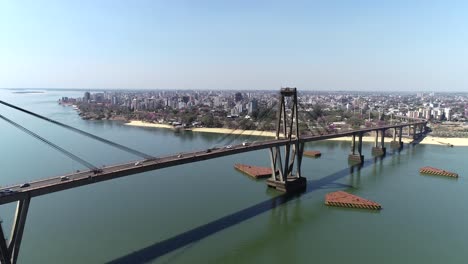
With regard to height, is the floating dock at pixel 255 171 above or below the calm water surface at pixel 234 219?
above

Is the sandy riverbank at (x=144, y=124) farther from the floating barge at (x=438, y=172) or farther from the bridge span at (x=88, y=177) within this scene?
the bridge span at (x=88, y=177)

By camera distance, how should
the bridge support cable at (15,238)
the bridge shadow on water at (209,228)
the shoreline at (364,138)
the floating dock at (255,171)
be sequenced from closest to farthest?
1. the bridge support cable at (15,238)
2. the bridge shadow on water at (209,228)
3. the floating dock at (255,171)
4. the shoreline at (364,138)

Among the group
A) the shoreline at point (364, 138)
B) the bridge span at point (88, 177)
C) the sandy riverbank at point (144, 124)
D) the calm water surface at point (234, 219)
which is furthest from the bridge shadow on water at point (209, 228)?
the sandy riverbank at point (144, 124)

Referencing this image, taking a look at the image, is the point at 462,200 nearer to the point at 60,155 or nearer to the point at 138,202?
the point at 138,202

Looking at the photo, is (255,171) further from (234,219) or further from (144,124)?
(144,124)

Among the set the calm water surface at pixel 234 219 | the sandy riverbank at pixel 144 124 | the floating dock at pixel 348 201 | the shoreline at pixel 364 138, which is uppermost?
the sandy riverbank at pixel 144 124

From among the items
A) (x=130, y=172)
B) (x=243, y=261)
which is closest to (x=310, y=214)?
(x=243, y=261)
